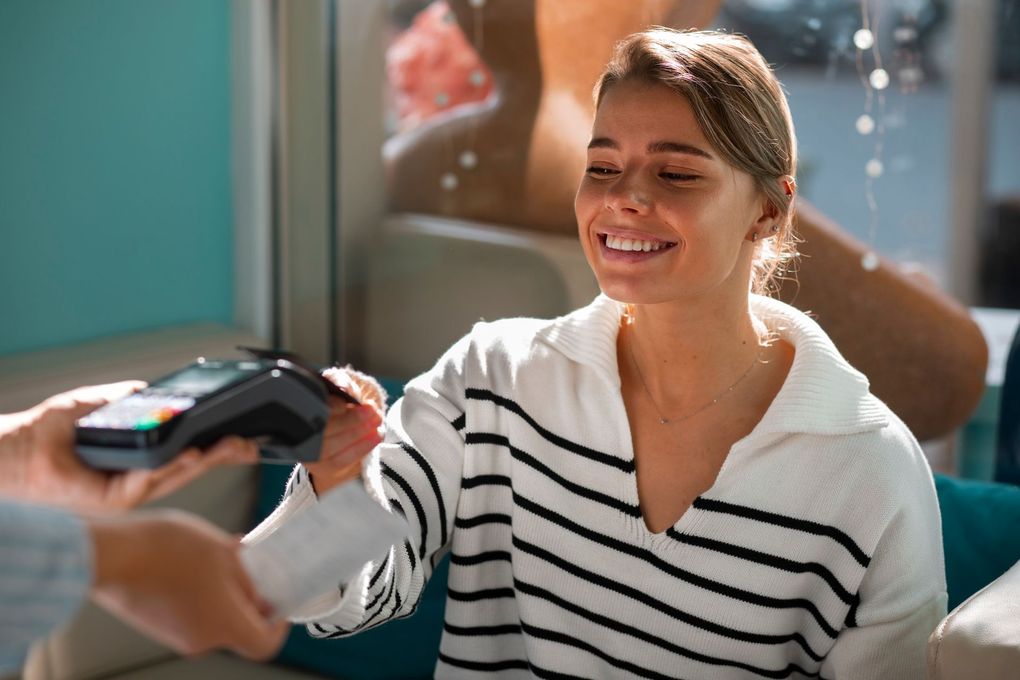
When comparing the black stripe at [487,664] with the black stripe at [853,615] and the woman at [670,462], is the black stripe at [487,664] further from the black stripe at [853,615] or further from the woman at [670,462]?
the black stripe at [853,615]

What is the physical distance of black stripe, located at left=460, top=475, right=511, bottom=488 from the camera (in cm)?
149

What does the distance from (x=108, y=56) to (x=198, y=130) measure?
9.2 inches

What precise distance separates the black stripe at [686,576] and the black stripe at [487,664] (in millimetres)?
218

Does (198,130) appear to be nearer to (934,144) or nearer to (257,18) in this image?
(257,18)

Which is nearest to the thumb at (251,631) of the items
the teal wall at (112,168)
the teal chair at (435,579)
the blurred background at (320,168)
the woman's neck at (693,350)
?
the woman's neck at (693,350)

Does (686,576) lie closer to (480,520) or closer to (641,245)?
(480,520)

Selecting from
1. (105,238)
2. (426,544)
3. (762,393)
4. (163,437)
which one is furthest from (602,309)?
A: (105,238)

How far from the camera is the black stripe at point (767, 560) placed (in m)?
1.31

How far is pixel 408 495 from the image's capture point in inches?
55.6

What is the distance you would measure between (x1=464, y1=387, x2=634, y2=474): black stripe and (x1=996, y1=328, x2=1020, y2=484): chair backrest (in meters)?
0.65

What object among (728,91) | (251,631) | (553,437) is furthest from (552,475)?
(251,631)

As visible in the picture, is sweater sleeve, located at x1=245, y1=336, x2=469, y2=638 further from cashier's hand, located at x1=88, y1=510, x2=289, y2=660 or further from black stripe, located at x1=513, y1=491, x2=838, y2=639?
cashier's hand, located at x1=88, y1=510, x2=289, y2=660

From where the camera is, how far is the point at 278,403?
0.94 metres

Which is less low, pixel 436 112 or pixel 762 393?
pixel 436 112
